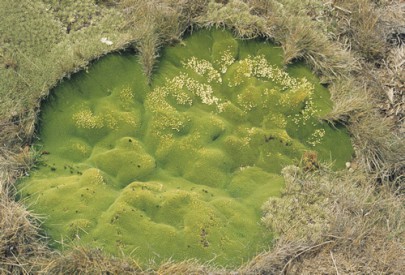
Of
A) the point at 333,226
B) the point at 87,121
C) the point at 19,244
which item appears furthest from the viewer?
the point at 87,121

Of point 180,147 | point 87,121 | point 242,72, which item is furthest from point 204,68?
point 87,121

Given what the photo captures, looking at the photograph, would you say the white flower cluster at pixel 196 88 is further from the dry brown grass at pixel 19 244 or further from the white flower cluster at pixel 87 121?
the dry brown grass at pixel 19 244

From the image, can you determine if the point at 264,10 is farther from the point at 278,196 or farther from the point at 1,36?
the point at 1,36

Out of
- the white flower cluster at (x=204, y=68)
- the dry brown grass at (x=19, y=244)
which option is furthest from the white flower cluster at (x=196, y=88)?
the dry brown grass at (x=19, y=244)

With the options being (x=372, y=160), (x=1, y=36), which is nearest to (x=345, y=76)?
(x=372, y=160)

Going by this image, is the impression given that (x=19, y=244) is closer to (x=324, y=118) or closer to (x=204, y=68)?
(x=204, y=68)

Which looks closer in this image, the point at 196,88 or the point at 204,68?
the point at 196,88

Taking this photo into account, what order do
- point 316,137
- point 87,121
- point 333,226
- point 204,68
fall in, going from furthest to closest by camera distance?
point 204,68
point 316,137
point 87,121
point 333,226
